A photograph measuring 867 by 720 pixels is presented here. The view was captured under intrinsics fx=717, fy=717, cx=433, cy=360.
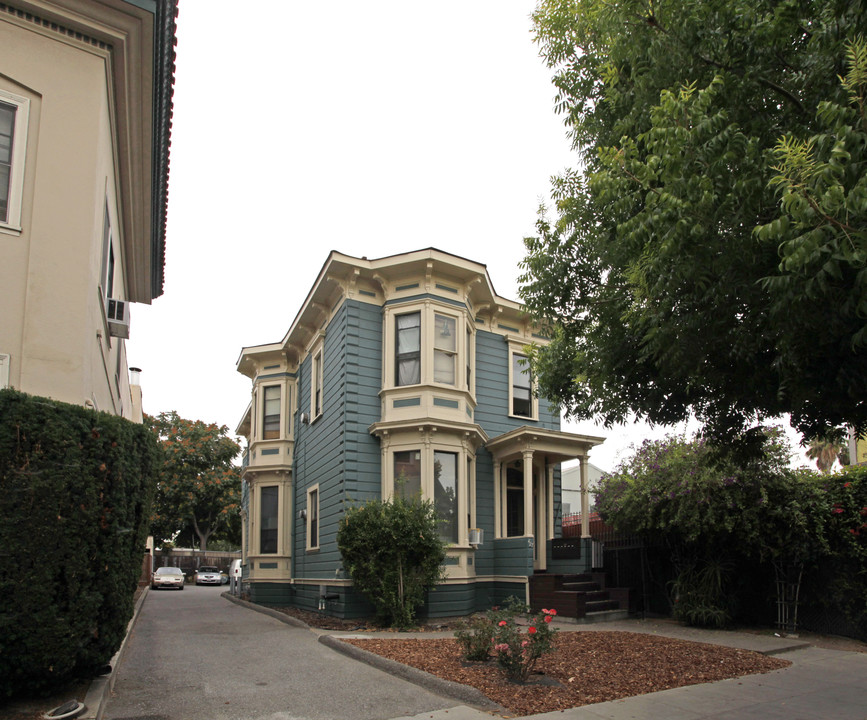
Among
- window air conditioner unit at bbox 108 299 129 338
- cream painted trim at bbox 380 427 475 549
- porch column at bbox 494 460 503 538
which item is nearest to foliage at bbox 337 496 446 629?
cream painted trim at bbox 380 427 475 549

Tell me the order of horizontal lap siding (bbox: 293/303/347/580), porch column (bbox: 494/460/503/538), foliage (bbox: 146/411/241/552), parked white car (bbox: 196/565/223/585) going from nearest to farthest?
horizontal lap siding (bbox: 293/303/347/580) < porch column (bbox: 494/460/503/538) < parked white car (bbox: 196/565/223/585) < foliage (bbox: 146/411/241/552)

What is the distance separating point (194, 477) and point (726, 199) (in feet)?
142

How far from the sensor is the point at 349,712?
6.75 m

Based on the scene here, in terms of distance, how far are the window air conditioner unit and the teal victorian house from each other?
252 inches

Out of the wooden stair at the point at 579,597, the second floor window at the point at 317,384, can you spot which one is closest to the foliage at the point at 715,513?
the wooden stair at the point at 579,597

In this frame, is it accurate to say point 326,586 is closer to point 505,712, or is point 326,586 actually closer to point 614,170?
point 505,712

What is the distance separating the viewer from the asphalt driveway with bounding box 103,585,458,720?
6777 millimetres

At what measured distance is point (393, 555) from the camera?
42.7 ft

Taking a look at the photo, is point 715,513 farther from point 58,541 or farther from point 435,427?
point 58,541

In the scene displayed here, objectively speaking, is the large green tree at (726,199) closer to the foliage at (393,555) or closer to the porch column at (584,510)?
the foliage at (393,555)

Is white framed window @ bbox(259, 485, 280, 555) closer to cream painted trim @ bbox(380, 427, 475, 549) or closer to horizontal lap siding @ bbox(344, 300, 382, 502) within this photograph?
horizontal lap siding @ bbox(344, 300, 382, 502)

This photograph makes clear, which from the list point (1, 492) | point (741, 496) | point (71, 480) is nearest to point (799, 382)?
point (71, 480)

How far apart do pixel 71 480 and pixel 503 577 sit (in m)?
Result: 11.6

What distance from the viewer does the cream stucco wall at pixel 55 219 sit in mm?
6758
